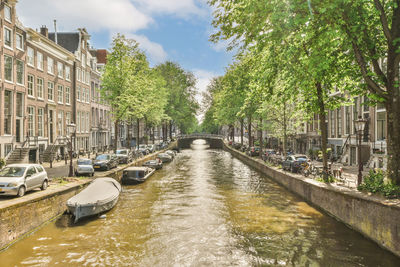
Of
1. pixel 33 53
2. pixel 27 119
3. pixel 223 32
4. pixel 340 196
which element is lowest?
pixel 340 196

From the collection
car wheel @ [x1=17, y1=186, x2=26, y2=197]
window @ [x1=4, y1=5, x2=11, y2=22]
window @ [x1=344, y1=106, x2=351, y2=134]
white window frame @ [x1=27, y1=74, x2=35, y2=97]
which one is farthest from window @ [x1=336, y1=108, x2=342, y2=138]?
window @ [x1=4, y1=5, x2=11, y2=22]

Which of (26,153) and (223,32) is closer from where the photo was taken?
(223,32)

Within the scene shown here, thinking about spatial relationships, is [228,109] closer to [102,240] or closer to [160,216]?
[160,216]

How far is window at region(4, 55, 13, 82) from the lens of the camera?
28109mm

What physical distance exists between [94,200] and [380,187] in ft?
44.7

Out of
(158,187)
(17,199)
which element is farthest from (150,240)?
(158,187)

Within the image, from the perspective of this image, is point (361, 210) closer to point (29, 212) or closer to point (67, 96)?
point (29, 212)

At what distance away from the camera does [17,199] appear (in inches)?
538

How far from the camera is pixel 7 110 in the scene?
28688 mm

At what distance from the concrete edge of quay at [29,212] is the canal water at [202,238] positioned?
15.2 inches

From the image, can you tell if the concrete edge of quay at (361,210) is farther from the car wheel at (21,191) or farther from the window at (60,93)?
the window at (60,93)

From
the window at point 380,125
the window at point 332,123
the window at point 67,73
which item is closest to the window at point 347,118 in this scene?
the window at point 332,123

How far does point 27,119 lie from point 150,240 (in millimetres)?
24322

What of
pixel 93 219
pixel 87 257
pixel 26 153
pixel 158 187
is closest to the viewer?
pixel 87 257
